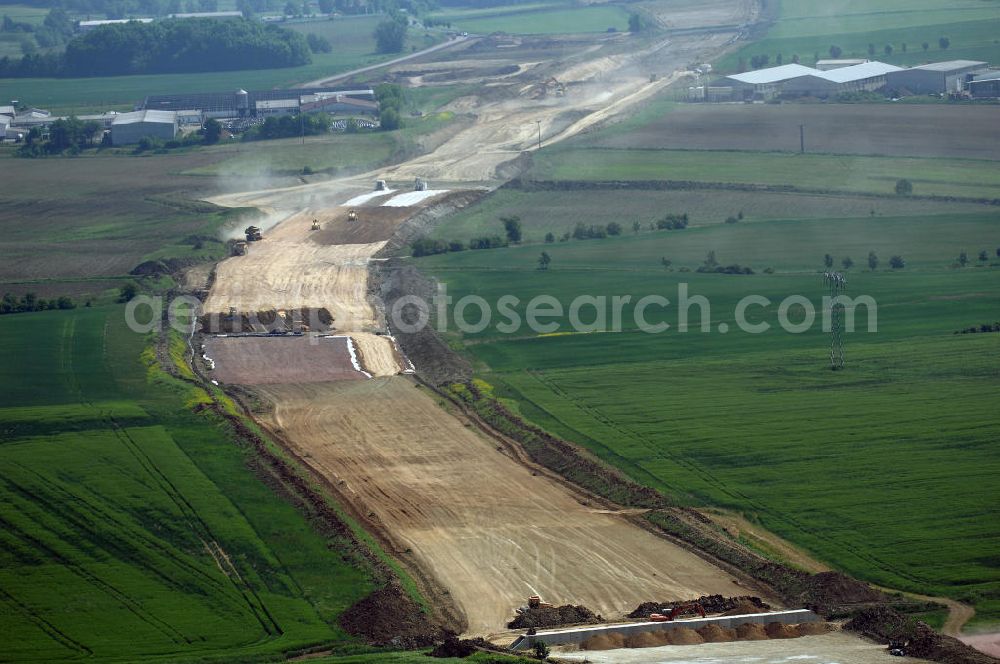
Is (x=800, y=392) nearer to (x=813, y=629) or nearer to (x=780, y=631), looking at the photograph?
(x=813, y=629)

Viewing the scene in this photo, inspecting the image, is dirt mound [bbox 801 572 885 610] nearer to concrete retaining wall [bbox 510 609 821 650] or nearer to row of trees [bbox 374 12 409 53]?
concrete retaining wall [bbox 510 609 821 650]

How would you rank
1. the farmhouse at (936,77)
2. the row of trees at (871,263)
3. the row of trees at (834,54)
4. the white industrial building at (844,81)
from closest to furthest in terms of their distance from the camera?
the row of trees at (871,263) < the farmhouse at (936,77) < the white industrial building at (844,81) < the row of trees at (834,54)

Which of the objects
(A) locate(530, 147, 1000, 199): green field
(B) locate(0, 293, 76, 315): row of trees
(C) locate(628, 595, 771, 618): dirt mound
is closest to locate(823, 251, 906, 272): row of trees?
(A) locate(530, 147, 1000, 199): green field

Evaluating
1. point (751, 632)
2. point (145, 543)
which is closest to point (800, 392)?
point (751, 632)

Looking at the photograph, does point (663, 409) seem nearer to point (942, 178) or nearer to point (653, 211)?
point (653, 211)

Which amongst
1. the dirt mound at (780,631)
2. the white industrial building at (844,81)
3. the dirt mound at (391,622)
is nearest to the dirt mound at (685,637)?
the dirt mound at (780,631)

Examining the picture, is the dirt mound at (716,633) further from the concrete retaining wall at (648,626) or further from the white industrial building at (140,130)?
the white industrial building at (140,130)
